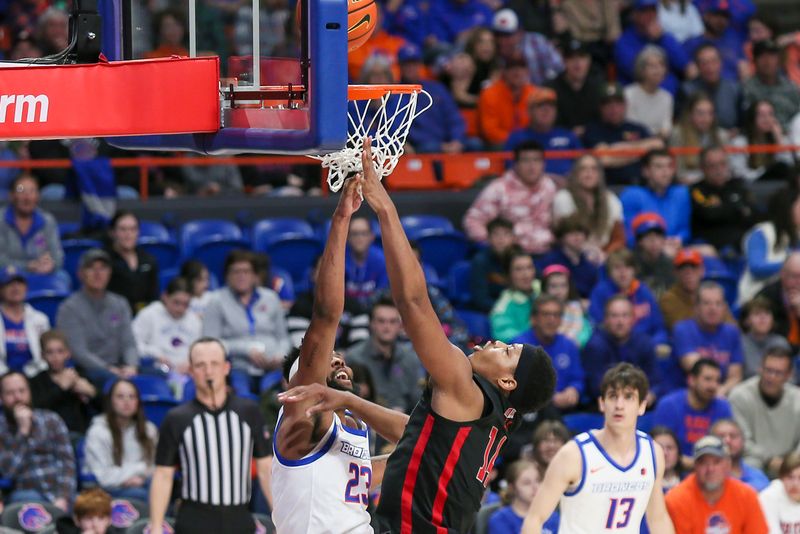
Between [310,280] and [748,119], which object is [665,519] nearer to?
[310,280]

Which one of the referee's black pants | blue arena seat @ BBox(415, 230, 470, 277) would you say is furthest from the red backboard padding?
blue arena seat @ BBox(415, 230, 470, 277)

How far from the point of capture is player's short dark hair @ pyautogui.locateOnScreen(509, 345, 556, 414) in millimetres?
5543

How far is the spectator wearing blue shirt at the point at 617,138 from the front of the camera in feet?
43.2

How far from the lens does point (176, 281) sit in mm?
10570

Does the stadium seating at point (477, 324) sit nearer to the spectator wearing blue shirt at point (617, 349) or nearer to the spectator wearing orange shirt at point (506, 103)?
the spectator wearing blue shirt at point (617, 349)

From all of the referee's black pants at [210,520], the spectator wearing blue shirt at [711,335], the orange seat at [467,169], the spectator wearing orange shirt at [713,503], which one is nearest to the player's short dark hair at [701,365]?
the spectator wearing blue shirt at [711,335]

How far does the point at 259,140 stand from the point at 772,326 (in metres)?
7.15

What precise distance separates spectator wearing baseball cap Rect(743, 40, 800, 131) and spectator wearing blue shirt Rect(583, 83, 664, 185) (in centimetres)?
149

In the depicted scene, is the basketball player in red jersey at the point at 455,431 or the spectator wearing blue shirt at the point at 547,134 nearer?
the basketball player in red jersey at the point at 455,431

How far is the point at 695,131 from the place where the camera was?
13.3 meters

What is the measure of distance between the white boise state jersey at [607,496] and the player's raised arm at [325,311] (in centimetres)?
243

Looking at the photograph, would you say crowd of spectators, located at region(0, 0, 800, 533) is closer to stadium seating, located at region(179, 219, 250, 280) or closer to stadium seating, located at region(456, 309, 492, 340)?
stadium seating, located at region(456, 309, 492, 340)

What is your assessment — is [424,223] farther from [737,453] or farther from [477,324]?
[737,453]

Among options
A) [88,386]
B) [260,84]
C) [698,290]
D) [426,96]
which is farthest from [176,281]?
[260,84]
